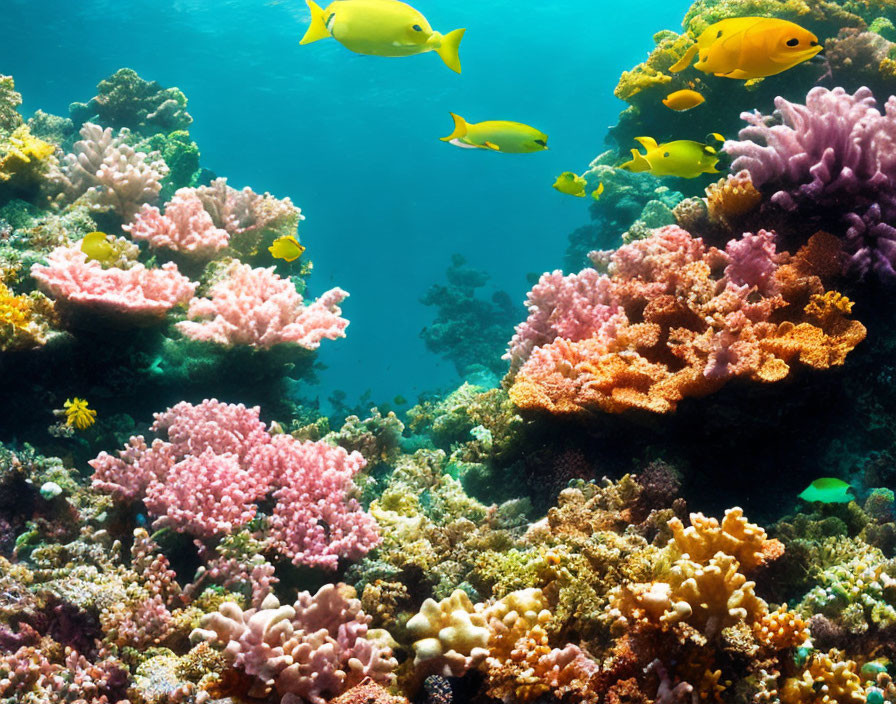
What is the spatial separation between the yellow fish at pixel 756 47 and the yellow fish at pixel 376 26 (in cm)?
164

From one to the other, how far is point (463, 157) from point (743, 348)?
86783mm

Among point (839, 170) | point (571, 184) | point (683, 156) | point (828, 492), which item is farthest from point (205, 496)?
point (839, 170)

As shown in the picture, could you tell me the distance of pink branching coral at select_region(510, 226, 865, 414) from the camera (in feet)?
11.8

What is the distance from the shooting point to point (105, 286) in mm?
4953

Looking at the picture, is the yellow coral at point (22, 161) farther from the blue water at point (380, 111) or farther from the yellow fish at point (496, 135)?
the blue water at point (380, 111)

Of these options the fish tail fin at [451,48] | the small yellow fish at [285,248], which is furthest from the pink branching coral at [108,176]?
the fish tail fin at [451,48]

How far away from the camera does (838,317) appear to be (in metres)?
3.77

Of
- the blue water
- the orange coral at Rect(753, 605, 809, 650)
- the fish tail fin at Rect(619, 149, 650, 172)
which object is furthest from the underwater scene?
the blue water

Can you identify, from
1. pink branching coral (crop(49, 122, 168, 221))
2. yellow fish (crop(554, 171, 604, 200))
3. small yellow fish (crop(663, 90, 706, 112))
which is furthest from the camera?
pink branching coral (crop(49, 122, 168, 221))

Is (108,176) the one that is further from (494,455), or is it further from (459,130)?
(494,455)

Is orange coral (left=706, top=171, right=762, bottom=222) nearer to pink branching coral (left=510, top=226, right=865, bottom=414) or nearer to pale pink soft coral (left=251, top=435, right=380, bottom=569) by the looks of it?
pink branching coral (left=510, top=226, right=865, bottom=414)

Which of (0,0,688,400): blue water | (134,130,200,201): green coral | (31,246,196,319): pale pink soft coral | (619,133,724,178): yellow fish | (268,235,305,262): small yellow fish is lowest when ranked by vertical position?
(31,246,196,319): pale pink soft coral

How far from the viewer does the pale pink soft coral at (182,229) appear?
20.2ft

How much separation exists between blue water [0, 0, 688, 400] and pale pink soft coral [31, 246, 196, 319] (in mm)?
25225
